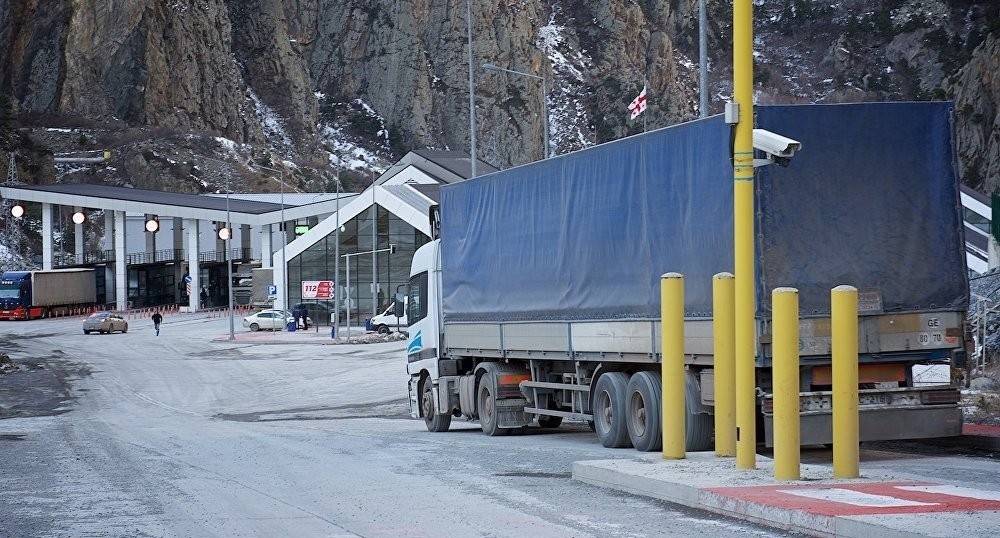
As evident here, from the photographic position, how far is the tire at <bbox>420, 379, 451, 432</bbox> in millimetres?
23656

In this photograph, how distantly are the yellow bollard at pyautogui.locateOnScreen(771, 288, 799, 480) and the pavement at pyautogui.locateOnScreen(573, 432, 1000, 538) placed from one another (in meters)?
0.22

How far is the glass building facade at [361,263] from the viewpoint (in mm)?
75562

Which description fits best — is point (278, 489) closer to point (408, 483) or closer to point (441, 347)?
point (408, 483)

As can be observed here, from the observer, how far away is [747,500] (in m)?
10.4

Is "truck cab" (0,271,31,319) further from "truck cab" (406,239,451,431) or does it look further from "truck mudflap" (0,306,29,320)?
"truck cab" (406,239,451,431)

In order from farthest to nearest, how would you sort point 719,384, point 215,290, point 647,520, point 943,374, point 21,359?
point 215,290 → point 21,359 → point 943,374 → point 719,384 → point 647,520

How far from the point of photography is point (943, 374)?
75.2ft

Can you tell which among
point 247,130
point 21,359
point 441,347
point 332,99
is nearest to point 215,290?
point 247,130

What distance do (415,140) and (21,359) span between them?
405 feet

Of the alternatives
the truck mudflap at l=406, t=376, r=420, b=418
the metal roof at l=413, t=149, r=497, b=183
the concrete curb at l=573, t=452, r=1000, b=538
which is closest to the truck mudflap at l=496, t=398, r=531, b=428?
the truck mudflap at l=406, t=376, r=420, b=418

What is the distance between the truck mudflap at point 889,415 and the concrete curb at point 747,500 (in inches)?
29.6

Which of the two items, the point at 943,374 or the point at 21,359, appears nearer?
the point at 943,374

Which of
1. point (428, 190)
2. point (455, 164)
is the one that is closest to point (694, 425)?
point (428, 190)

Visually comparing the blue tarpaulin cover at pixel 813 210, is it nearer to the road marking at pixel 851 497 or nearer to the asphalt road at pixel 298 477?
the asphalt road at pixel 298 477
